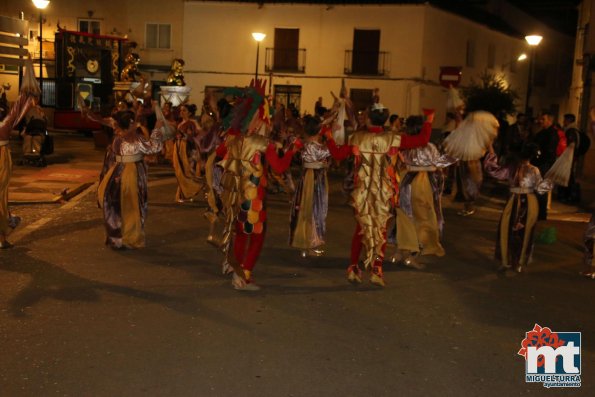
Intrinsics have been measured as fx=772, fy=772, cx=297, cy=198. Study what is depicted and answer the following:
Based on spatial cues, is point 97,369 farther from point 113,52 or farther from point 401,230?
point 113,52

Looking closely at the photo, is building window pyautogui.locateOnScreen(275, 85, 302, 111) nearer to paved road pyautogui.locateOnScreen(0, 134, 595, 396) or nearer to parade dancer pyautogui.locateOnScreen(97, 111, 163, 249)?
paved road pyautogui.locateOnScreen(0, 134, 595, 396)

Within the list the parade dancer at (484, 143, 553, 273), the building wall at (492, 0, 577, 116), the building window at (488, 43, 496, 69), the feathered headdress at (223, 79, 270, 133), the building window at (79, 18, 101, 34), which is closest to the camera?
the feathered headdress at (223, 79, 270, 133)

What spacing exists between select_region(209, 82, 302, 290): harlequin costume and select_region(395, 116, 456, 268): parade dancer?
6.91ft

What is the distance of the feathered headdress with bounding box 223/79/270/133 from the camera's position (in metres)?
7.55

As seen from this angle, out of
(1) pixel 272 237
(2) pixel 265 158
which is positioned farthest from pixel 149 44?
(2) pixel 265 158

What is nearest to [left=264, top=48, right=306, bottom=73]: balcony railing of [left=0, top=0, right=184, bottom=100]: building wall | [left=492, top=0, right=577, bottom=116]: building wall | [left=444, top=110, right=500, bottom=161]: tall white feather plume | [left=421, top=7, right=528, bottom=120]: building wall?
[left=0, top=0, right=184, bottom=100]: building wall

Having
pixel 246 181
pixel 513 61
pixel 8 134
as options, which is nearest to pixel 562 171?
pixel 246 181

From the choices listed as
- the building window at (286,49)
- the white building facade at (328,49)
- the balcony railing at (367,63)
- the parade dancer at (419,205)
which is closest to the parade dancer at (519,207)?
the parade dancer at (419,205)

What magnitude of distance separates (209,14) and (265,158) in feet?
106

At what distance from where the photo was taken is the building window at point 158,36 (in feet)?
129

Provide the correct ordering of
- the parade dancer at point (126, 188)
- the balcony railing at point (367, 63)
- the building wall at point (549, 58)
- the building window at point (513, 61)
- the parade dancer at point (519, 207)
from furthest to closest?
the building wall at point (549, 58) → the building window at point (513, 61) → the balcony railing at point (367, 63) → the parade dancer at point (126, 188) → the parade dancer at point (519, 207)

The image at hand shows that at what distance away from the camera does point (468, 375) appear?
18.1ft

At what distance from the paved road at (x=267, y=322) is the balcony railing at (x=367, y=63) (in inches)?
Answer: 1063

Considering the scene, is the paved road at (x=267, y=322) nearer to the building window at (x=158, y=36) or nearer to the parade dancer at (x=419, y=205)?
the parade dancer at (x=419, y=205)
